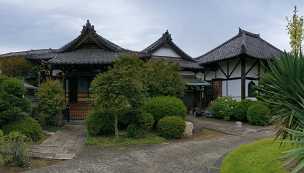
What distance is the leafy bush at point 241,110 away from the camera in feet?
57.7

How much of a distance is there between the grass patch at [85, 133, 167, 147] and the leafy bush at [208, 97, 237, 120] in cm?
785

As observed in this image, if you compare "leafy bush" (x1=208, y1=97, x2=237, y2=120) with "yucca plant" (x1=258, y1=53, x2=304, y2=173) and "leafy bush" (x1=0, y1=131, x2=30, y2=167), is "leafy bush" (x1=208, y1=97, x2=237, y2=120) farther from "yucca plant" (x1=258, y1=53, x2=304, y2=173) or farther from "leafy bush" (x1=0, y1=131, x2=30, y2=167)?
"leafy bush" (x1=0, y1=131, x2=30, y2=167)

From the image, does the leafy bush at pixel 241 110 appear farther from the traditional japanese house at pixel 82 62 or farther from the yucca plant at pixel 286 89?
the yucca plant at pixel 286 89

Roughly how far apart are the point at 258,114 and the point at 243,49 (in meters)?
5.07

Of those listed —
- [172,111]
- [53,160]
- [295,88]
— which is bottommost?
[53,160]

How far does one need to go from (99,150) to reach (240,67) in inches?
547

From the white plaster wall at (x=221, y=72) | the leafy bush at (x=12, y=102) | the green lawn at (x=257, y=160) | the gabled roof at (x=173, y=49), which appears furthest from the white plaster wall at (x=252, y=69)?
the leafy bush at (x=12, y=102)

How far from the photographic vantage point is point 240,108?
17.8 metres

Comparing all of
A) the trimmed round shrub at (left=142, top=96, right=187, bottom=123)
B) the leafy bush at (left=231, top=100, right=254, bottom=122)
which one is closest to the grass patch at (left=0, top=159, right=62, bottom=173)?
the trimmed round shrub at (left=142, top=96, right=187, bottom=123)

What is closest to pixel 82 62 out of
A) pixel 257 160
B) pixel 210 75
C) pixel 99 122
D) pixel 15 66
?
pixel 99 122

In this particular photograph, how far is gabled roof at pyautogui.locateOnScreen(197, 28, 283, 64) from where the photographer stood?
2034cm

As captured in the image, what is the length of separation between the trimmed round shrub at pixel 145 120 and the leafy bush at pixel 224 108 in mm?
7616

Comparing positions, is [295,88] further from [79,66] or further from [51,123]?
[79,66]

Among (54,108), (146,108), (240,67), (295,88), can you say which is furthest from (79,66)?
(295,88)
